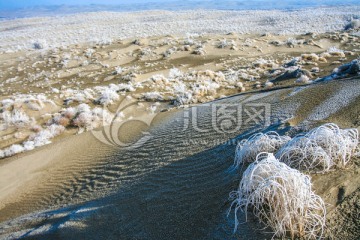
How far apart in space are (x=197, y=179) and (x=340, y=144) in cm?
175

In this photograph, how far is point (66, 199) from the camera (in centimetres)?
489

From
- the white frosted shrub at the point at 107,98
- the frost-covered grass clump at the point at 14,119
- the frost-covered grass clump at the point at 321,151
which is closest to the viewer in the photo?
the frost-covered grass clump at the point at 321,151

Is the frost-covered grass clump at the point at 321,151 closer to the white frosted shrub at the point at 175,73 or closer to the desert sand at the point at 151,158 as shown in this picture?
the desert sand at the point at 151,158

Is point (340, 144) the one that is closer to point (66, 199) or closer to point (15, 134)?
point (66, 199)

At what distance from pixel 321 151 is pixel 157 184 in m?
2.18

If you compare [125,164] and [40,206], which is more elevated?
[125,164]

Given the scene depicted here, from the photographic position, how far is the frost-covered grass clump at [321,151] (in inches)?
115

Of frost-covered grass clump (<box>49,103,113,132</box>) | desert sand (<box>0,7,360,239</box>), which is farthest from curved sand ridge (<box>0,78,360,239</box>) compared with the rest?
frost-covered grass clump (<box>49,103,113,132</box>)

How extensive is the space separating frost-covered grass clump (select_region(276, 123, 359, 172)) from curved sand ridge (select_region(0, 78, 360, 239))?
14 cm

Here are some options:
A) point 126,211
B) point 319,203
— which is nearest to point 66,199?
point 126,211

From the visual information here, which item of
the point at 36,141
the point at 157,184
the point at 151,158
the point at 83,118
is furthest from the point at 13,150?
the point at 157,184

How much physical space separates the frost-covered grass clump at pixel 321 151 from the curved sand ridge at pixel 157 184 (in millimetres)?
140

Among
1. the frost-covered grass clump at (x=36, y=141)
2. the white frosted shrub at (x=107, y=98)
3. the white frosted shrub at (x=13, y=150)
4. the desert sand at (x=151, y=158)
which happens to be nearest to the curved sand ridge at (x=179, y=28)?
the white frosted shrub at (x=107, y=98)

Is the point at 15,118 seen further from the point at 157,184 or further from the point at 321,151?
the point at 321,151
